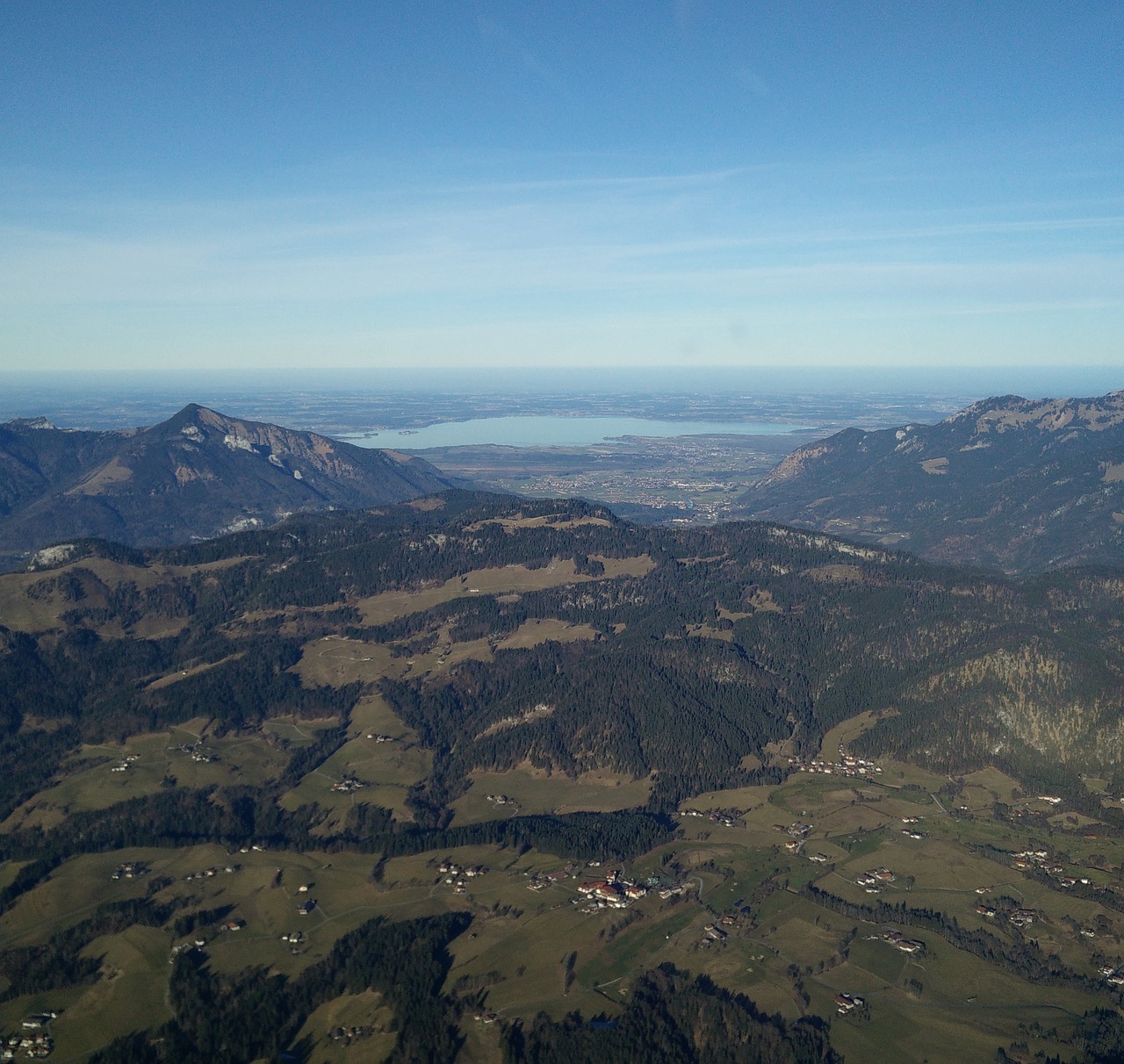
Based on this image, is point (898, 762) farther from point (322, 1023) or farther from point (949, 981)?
point (322, 1023)

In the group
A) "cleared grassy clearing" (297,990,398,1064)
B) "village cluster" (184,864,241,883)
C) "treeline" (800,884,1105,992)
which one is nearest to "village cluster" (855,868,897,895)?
"treeline" (800,884,1105,992)

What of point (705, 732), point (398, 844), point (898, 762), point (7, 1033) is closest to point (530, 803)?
point (398, 844)

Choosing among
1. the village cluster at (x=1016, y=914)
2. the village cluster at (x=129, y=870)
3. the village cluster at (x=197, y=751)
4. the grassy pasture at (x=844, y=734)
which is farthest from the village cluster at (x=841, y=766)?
the village cluster at (x=129, y=870)

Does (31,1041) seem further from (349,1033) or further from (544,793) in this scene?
(544,793)

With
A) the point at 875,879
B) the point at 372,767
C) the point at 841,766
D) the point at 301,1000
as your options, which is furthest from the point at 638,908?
the point at 372,767

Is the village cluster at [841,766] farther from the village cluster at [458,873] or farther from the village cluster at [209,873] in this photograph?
the village cluster at [209,873]
